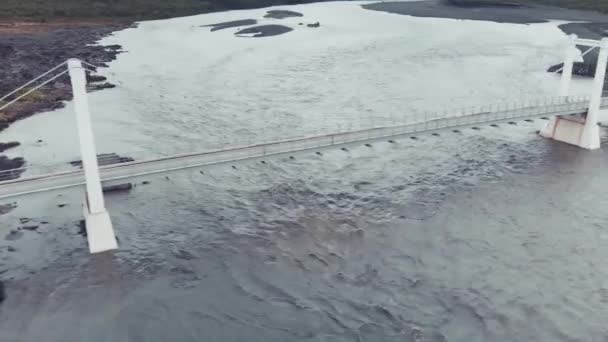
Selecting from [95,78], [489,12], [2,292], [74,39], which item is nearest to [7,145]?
[2,292]

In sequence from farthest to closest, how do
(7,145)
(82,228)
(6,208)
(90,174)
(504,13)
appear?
(504,13) < (7,145) < (6,208) < (82,228) < (90,174)

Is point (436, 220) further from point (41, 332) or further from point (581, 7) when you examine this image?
point (581, 7)

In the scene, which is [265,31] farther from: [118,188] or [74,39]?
[118,188]

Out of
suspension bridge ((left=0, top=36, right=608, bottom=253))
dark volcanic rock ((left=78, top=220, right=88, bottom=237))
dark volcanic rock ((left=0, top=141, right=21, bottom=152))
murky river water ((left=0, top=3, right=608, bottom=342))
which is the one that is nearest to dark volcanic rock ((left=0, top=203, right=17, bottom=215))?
murky river water ((left=0, top=3, right=608, bottom=342))

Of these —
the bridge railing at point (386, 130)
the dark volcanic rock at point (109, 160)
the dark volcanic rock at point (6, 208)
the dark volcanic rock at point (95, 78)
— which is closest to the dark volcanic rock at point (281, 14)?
the dark volcanic rock at point (95, 78)

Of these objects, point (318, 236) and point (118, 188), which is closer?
point (318, 236)

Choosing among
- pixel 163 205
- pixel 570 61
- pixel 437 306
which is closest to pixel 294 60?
pixel 570 61

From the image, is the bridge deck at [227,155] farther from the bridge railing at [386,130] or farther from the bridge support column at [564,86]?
the bridge support column at [564,86]
